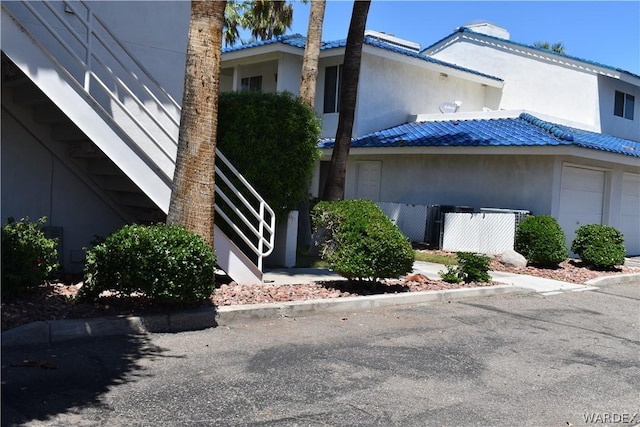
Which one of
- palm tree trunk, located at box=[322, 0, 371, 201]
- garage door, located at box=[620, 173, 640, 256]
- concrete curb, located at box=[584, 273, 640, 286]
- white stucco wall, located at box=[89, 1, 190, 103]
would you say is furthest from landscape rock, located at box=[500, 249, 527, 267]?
white stucco wall, located at box=[89, 1, 190, 103]

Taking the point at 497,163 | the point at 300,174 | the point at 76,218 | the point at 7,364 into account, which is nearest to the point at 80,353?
the point at 7,364

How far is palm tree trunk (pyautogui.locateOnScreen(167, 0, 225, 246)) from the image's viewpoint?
7582mm

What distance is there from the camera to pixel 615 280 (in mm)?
12930

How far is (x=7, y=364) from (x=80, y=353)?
0.63 m

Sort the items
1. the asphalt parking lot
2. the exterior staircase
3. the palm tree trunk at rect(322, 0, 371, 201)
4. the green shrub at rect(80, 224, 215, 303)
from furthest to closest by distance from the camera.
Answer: the palm tree trunk at rect(322, 0, 371, 201)
the exterior staircase
the green shrub at rect(80, 224, 215, 303)
the asphalt parking lot

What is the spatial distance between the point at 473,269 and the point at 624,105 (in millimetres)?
15104

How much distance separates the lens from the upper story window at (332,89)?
20.4 metres

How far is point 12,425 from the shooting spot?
4.12 m

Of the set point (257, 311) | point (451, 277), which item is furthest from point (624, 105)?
point (257, 311)

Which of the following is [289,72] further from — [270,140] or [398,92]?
[270,140]

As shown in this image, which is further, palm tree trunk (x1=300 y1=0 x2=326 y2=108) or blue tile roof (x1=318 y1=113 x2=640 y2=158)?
blue tile roof (x1=318 y1=113 x2=640 y2=158)

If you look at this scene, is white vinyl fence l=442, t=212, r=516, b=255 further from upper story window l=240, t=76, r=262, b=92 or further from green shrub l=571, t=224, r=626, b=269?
upper story window l=240, t=76, r=262, b=92

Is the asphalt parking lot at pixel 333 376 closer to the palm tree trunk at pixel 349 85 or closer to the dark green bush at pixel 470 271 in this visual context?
the dark green bush at pixel 470 271

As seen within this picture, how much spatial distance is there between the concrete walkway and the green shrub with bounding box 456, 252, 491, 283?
1.07ft
